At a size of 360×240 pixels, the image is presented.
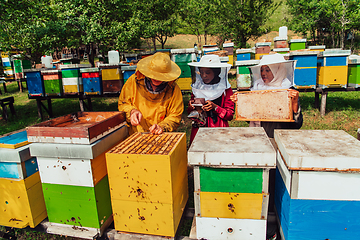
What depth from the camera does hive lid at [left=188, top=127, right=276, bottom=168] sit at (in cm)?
133

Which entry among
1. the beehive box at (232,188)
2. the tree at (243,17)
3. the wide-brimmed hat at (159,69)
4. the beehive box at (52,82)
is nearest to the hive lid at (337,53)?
the wide-brimmed hat at (159,69)

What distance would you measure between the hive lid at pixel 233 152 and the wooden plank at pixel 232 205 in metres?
0.21

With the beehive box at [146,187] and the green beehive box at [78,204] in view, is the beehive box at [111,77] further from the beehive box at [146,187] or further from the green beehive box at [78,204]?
the beehive box at [146,187]

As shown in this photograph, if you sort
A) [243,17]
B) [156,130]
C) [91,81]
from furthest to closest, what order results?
[243,17], [91,81], [156,130]

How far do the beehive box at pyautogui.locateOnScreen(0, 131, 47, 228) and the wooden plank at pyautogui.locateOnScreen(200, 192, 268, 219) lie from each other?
1.37 m

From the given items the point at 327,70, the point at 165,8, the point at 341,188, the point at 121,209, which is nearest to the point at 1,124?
the point at 121,209

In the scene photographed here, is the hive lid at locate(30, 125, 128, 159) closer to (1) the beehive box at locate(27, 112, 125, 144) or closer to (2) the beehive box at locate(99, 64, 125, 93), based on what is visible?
(1) the beehive box at locate(27, 112, 125, 144)

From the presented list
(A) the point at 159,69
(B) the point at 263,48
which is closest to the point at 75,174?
(A) the point at 159,69

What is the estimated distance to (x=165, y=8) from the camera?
18.4m

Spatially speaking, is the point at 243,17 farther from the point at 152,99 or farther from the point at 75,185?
the point at 75,185

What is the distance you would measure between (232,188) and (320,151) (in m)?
0.56

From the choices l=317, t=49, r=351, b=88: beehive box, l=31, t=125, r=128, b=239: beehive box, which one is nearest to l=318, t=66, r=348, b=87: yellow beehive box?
l=317, t=49, r=351, b=88: beehive box

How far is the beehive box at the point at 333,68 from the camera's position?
18.0 ft

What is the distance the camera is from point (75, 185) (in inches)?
64.7
